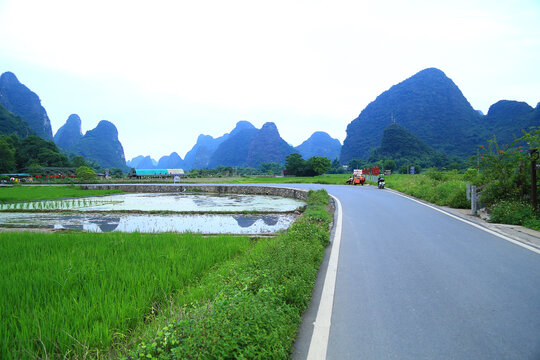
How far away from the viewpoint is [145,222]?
424 inches

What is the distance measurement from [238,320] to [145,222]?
9738 mm

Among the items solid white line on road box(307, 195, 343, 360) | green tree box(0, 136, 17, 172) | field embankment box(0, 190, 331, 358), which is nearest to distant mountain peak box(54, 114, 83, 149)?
green tree box(0, 136, 17, 172)

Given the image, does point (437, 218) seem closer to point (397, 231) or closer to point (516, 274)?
point (397, 231)

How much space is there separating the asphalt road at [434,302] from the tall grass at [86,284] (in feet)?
5.14

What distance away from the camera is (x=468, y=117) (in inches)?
4208

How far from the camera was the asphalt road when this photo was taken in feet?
7.18

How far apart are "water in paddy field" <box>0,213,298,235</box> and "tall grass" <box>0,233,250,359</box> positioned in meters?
3.87

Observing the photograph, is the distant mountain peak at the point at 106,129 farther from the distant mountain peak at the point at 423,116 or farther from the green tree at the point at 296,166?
the green tree at the point at 296,166

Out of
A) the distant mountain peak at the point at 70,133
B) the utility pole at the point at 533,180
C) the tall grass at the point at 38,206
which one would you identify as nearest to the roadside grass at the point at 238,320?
the utility pole at the point at 533,180

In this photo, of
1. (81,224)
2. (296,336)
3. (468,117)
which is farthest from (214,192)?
(468,117)

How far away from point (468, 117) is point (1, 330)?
130612 millimetres

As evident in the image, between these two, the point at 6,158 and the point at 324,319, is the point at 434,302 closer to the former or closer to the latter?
the point at 324,319

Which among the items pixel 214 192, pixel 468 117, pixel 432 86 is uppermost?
pixel 432 86

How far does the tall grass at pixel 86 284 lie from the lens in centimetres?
219
